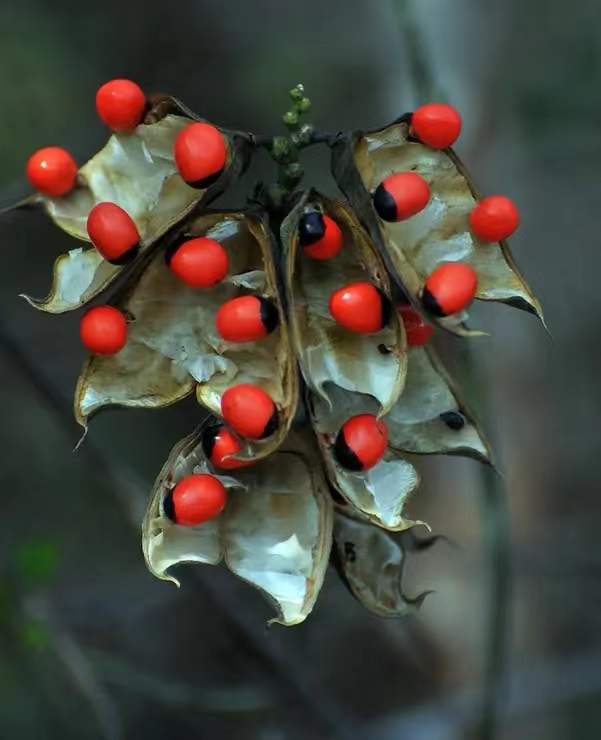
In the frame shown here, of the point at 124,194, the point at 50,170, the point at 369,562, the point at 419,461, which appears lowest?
the point at 419,461

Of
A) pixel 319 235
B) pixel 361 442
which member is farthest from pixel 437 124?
pixel 361 442

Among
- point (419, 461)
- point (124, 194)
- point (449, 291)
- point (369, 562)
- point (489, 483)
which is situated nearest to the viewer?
point (449, 291)

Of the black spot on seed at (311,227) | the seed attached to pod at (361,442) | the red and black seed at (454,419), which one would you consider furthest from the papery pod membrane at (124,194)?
the red and black seed at (454,419)

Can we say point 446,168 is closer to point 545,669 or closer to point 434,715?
point 434,715

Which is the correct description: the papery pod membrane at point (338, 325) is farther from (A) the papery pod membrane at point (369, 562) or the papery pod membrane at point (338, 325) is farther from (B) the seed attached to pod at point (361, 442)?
(A) the papery pod membrane at point (369, 562)

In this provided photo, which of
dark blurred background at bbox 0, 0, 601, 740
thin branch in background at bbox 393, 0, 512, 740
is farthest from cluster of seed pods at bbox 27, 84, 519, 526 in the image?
dark blurred background at bbox 0, 0, 601, 740

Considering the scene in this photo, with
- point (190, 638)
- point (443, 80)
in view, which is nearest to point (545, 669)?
point (190, 638)

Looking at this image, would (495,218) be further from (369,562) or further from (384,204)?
(369,562)

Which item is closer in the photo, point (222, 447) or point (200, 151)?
point (200, 151)
